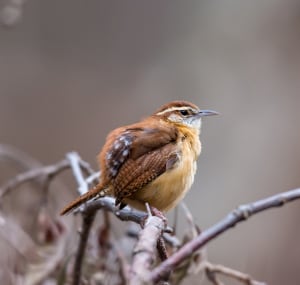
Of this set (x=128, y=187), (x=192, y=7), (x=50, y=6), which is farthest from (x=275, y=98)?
(x=128, y=187)

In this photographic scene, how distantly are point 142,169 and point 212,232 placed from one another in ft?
4.00

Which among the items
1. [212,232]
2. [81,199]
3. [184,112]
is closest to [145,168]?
[81,199]

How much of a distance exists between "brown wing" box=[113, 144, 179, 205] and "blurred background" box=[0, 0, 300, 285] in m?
3.96

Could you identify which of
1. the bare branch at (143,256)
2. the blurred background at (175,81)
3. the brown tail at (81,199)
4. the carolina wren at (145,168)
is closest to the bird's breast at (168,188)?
the carolina wren at (145,168)

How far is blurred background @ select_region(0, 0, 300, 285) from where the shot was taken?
6.98m

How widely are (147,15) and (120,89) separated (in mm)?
977

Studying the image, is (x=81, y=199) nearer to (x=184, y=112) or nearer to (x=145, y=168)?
(x=145, y=168)

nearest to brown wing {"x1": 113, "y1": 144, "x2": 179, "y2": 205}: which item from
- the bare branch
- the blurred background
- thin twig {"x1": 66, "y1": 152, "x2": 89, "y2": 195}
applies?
thin twig {"x1": 66, "y1": 152, "x2": 89, "y2": 195}

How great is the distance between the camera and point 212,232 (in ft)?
3.95

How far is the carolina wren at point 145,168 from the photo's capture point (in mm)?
2373

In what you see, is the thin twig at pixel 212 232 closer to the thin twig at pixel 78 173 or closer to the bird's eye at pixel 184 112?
the thin twig at pixel 78 173

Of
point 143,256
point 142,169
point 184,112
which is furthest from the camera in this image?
point 184,112

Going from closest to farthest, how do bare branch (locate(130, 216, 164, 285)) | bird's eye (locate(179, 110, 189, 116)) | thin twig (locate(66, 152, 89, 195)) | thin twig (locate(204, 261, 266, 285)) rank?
bare branch (locate(130, 216, 164, 285)) < thin twig (locate(204, 261, 266, 285)) < thin twig (locate(66, 152, 89, 195)) < bird's eye (locate(179, 110, 189, 116))

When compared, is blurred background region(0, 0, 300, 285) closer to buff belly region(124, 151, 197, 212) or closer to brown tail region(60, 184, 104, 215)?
buff belly region(124, 151, 197, 212)
